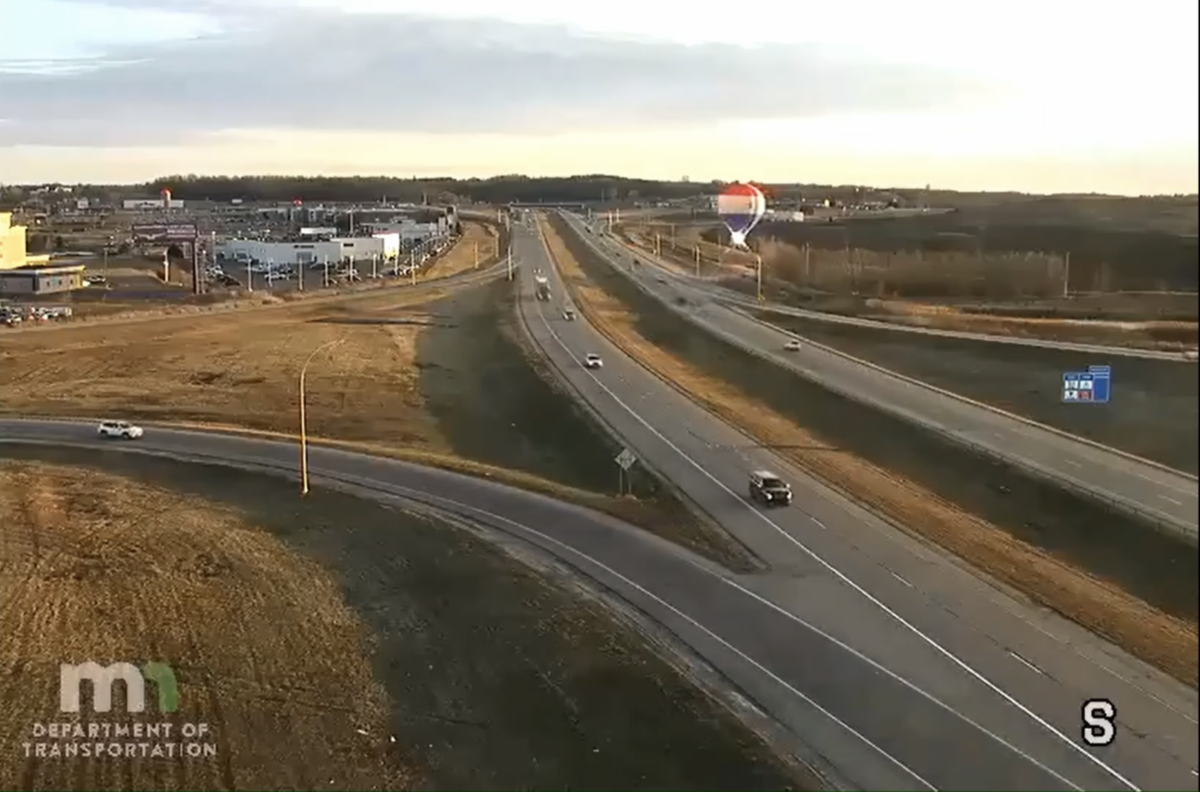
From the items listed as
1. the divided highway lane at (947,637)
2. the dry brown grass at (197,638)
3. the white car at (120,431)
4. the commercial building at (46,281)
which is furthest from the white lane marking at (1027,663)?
the white car at (120,431)

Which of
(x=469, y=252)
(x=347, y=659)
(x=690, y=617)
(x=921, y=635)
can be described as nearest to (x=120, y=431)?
(x=347, y=659)

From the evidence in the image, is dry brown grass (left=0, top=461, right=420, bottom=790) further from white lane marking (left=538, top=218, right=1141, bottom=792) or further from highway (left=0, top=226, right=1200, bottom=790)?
white lane marking (left=538, top=218, right=1141, bottom=792)

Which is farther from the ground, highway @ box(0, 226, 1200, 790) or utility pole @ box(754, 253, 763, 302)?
utility pole @ box(754, 253, 763, 302)

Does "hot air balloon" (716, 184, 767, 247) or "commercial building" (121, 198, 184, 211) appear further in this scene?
"commercial building" (121, 198, 184, 211)

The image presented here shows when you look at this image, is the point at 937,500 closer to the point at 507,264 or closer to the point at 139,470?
the point at 139,470

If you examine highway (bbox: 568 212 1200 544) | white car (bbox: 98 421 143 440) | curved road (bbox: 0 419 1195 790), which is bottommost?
white car (bbox: 98 421 143 440)

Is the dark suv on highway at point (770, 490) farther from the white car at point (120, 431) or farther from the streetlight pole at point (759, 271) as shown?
the white car at point (120, 431)

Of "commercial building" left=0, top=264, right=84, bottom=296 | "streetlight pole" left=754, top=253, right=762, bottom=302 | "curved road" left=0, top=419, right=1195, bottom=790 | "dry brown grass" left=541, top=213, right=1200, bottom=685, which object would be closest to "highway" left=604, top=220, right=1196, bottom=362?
"streetlight pole" left=754, top=253, right=762, bottom=302
